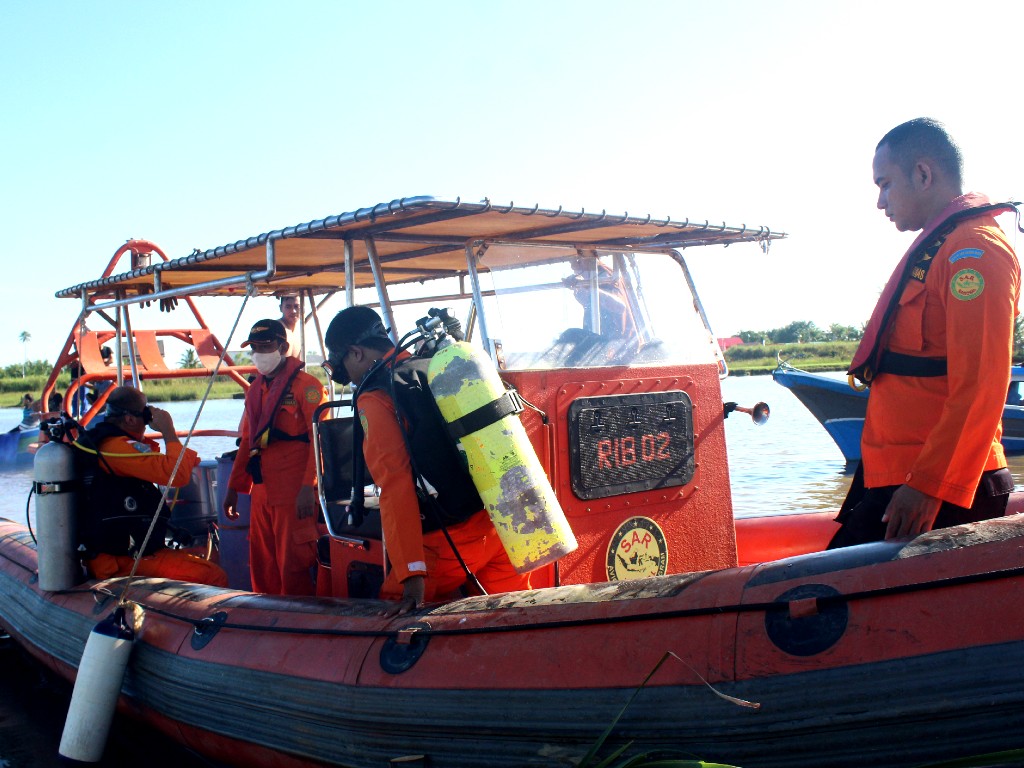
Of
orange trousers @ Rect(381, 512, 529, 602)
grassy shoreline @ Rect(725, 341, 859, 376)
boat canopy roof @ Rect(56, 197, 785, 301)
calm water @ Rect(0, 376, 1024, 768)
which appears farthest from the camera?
grassy shoreline @ Rect(725, 341, 859, 376)

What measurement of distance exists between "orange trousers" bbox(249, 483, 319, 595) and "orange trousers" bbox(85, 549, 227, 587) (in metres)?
0.30

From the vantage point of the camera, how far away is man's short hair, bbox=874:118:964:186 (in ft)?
7.96

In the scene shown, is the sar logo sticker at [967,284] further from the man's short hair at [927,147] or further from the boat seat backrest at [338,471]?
the boat seat backrest at [338,471]

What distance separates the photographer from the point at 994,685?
199 centimetres

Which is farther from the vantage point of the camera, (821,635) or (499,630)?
(499,630)

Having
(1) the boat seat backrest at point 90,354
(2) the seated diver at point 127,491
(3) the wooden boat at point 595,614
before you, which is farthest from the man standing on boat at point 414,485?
(1) the boat seat backrest at point 90,354

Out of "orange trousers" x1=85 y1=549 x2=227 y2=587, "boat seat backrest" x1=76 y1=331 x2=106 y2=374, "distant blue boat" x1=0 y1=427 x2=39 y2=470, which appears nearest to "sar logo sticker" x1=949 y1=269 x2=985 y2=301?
"orange trousers" x1=85 y1=549 x2=227 y2=587

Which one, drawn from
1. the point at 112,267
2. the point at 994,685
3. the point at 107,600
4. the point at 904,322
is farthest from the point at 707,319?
the point at 112,267

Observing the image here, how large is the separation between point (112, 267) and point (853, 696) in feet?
17.9

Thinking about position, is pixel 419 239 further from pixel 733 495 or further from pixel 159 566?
pixel 733 495

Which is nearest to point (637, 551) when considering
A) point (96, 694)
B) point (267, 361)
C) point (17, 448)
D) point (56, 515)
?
point (267, 361)

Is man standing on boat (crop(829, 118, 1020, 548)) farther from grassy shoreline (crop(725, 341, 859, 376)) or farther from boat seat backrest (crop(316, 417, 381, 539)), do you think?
grassy shoreline (crop(725, 341, 859, 376))

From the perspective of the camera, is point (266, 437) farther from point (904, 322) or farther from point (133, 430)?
point (904, 322)

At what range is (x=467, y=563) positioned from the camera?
3301 mm
